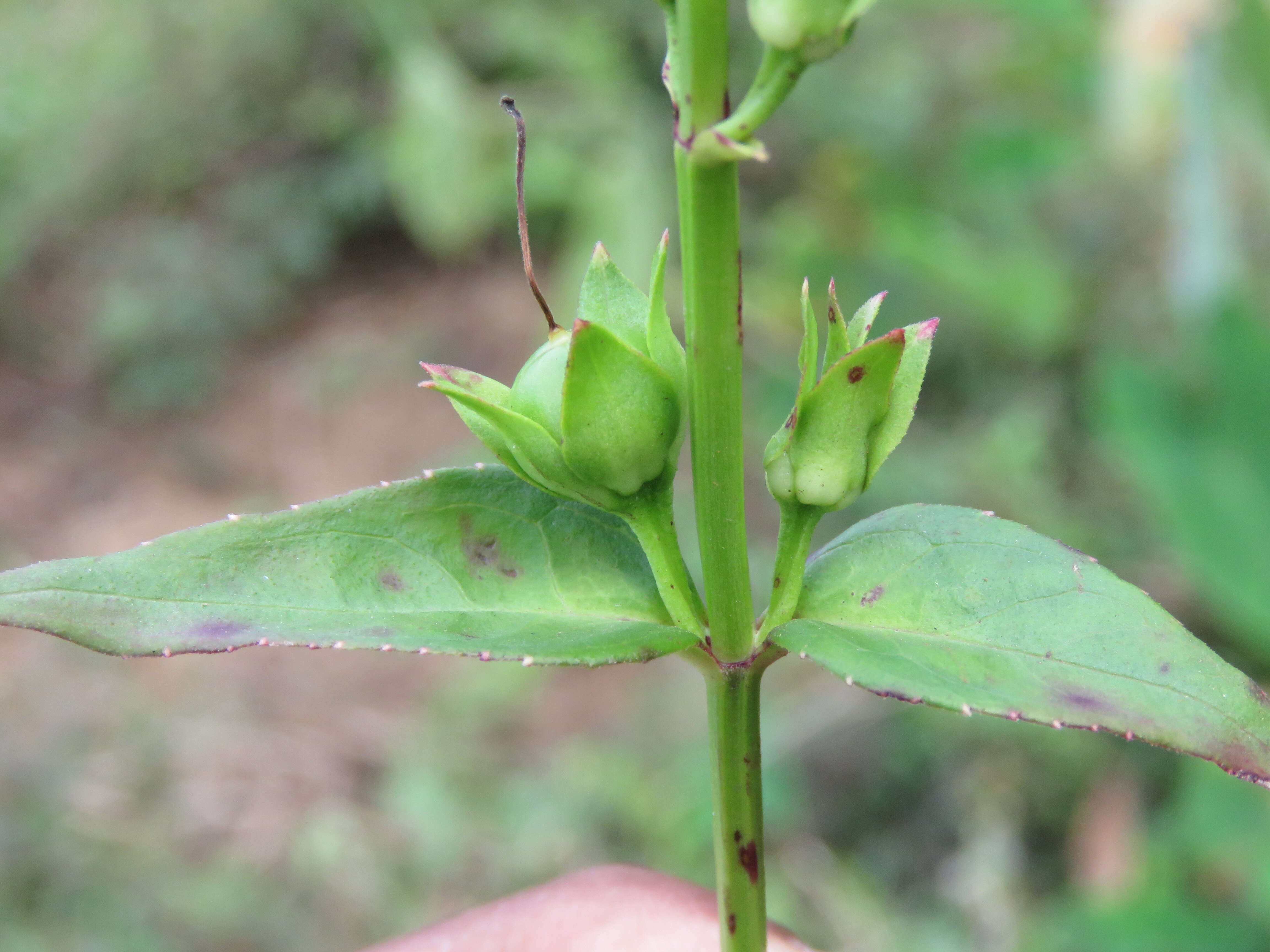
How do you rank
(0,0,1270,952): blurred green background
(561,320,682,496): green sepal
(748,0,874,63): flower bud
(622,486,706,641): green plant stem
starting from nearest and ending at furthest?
1. (748,0,874,63): flower bud
2. (561,320,682,496): green sepal
3. (622,486,706,641): green plant stem
4. (0,0,1270,952): blurred green background

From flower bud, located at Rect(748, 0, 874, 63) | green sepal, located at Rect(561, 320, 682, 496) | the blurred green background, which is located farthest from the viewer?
the blurred green background

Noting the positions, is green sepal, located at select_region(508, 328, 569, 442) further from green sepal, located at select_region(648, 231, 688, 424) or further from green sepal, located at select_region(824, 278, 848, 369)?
green sepal, located at select_region(824, 278, 848, 369)

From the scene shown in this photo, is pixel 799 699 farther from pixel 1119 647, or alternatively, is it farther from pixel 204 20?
pixel 204 20

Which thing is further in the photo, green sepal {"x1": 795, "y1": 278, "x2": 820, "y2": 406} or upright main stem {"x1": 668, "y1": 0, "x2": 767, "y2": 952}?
green sepal {"x1": 795, "y1": 278, "x2": 820, "y2": 406}

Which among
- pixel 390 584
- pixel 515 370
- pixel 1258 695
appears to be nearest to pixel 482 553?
pixel 390 584

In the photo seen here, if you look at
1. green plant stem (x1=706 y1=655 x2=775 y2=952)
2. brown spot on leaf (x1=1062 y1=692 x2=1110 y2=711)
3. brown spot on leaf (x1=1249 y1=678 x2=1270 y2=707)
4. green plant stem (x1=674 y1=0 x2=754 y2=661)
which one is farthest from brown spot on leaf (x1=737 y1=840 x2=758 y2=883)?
brown spot on leaf (x1=1249 y1=678 x2=1270 y2=707)

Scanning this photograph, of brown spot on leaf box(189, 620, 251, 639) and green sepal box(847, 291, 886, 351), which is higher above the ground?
green sepal box(847, 291, 886, 351)

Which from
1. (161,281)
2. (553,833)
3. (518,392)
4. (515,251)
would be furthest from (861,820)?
(161,281)
